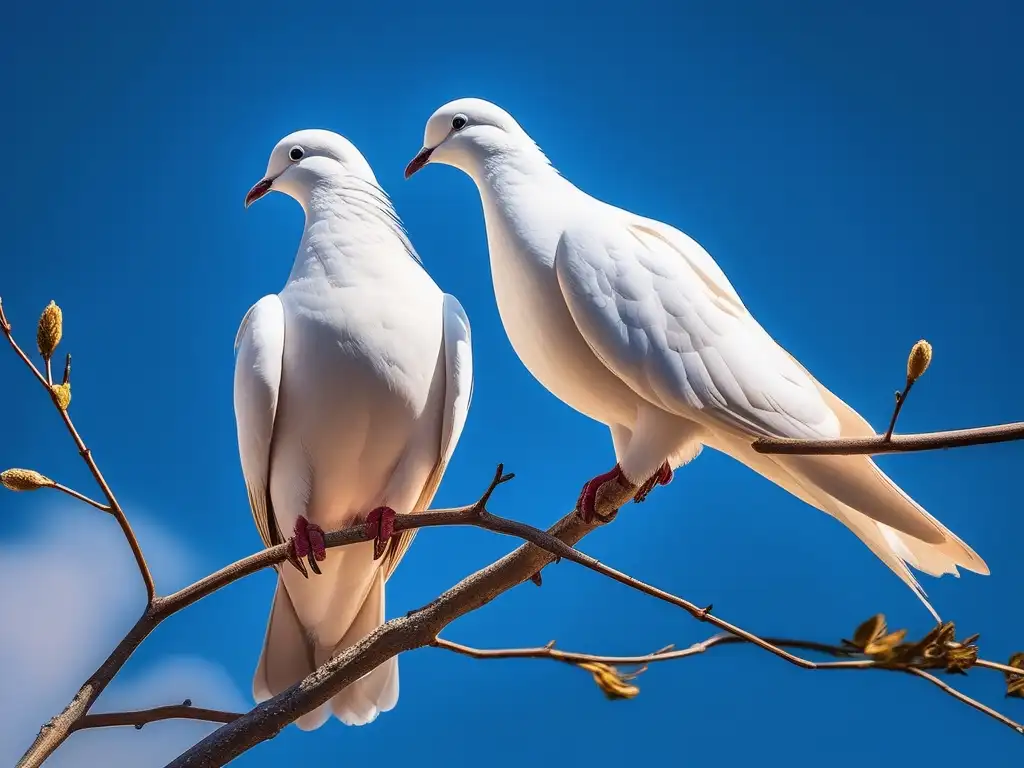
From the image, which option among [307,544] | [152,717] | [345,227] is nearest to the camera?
[152,717]

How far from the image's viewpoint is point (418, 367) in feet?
7.08

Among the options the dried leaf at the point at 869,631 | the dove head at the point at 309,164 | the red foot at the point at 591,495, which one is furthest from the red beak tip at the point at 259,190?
the dried leaf at the point at 869,631

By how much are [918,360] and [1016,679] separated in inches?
19.3

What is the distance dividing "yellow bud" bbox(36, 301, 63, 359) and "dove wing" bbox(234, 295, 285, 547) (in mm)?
650

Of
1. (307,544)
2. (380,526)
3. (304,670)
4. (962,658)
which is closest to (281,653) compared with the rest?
(304,670)

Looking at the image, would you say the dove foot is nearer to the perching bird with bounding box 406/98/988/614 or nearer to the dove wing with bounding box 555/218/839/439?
the perching bird with bounding box 406/98/988/614

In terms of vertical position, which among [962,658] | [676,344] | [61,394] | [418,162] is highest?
[418,162]

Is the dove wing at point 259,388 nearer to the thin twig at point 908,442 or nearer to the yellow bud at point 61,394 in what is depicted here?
the yellow bud at point 61,394

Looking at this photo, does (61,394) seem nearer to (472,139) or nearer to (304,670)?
(304,670)

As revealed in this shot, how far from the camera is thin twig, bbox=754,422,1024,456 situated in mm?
1396

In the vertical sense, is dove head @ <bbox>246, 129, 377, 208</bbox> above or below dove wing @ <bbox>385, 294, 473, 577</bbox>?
above

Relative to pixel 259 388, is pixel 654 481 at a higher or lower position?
higher

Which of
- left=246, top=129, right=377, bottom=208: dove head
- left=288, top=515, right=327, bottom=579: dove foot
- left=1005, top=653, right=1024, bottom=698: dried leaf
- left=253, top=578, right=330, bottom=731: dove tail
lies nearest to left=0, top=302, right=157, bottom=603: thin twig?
left=288, top=515, right=327, bottom=579: dove foot

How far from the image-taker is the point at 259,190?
2.52 metres
